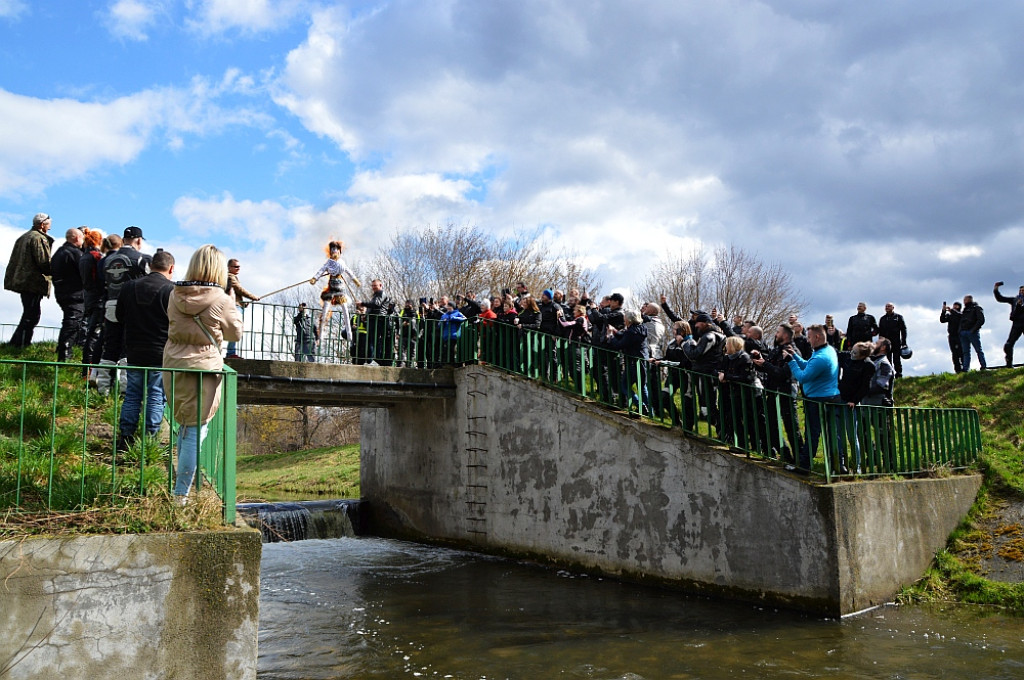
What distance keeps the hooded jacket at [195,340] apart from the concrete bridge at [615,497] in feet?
21.3

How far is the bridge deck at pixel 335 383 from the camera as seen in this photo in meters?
12.7

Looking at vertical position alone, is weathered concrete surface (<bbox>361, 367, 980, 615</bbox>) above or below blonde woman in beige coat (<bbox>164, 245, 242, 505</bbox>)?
below

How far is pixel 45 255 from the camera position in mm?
10930

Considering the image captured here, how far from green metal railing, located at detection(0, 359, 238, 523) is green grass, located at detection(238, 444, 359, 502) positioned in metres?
17.7

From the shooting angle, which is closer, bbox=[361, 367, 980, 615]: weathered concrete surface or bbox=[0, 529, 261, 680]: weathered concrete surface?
bbox=[0, 529, 261, 680]: weathered concrete surface

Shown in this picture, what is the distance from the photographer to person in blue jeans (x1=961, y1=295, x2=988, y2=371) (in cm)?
1548

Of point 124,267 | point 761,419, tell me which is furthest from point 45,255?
point 761,419

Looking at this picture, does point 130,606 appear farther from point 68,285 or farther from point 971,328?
point 971,328

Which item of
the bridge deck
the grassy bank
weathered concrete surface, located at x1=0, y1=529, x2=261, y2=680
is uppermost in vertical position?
the bridge deck

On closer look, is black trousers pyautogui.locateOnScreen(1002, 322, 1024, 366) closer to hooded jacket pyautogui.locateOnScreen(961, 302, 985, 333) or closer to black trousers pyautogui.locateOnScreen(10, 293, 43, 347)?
hooded jacket pyautogui.locateOnScreen(961, 302, 985, 333)

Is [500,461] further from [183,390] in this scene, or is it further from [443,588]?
[183,390]

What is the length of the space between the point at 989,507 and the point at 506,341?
785cm

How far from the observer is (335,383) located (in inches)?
523

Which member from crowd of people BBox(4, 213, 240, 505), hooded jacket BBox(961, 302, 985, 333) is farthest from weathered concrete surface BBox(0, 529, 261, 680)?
hooded jacket BBox(961, 302, 985, 333)
